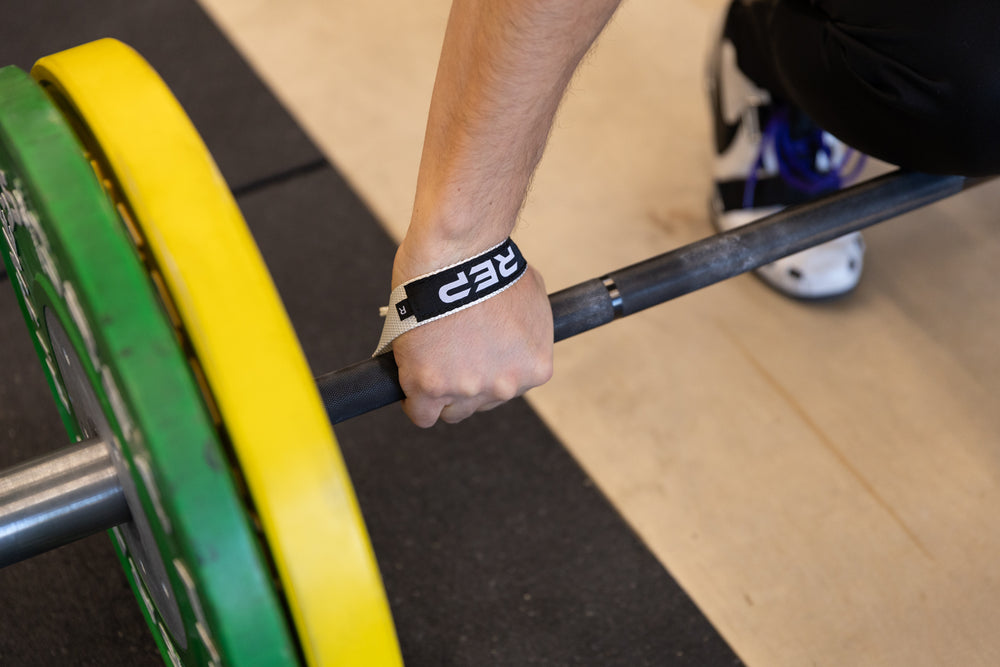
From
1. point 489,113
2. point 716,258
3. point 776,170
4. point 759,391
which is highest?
point 489,113

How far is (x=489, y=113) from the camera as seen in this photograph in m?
0.61

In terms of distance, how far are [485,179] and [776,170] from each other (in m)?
0.74

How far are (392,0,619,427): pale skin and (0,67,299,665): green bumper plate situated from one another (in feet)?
0.65

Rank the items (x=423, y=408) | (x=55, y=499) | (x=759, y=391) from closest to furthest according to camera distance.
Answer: (x=55, y=499) < (x=423, y=408) < (x=759, y=391)

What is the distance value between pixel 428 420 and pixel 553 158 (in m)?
0.81

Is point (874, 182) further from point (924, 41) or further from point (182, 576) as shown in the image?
point (182, 576)

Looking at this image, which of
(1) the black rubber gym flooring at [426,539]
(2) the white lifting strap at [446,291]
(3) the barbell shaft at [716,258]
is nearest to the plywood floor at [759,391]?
(1) the black rubber gym flooring at [426,539]

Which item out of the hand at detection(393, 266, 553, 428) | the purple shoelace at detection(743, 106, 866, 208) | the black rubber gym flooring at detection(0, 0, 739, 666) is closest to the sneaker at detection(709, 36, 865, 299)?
the purple shoelace at detection(743, 106, 866, 208)

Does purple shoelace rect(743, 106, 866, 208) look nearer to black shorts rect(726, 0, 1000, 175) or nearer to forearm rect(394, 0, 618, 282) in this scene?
black shorts rect(726, 0, 1000, 175)

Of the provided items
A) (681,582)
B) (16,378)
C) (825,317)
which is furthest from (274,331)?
(825,317)

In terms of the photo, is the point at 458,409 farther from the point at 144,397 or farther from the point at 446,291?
the point at 144,397

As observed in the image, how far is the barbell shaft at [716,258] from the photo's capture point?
694 millimetres

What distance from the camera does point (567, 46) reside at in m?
0.59

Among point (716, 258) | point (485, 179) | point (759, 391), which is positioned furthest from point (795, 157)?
point (485, 179)
